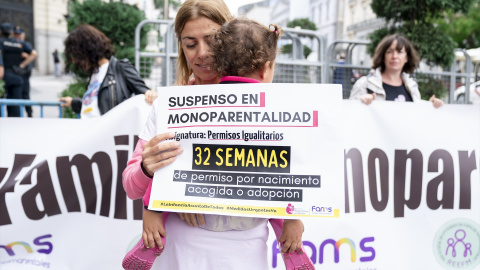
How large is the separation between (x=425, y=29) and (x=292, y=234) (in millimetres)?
6966

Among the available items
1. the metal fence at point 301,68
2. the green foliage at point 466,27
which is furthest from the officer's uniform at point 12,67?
the green foliage at point 466,27

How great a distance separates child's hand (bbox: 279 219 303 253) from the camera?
5.00ft

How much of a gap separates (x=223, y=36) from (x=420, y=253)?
235 cm

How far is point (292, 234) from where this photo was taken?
5.00 ft

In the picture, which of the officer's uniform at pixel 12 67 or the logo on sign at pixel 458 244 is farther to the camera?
the officer's uniform at pixel 12 67

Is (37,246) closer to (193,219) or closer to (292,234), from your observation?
(193,219)

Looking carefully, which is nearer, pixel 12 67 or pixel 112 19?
pixel 112 19

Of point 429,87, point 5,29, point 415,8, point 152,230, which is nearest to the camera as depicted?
point 152,230

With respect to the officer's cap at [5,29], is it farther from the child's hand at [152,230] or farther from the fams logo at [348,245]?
the child's hand at [152,230]

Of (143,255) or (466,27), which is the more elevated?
(466,27)

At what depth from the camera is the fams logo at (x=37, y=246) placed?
9.67ft

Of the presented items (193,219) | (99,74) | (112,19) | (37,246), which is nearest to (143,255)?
(193,219)

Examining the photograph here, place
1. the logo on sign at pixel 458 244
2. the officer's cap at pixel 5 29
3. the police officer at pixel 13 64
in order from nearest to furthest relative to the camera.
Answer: the logo on sign at pixel 458 244 < the police officer at pixel 13 64 < the officer's cap at pixel 5 29

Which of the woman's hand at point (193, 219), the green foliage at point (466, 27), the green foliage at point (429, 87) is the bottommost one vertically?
the woman's hand at point (193, 219)
